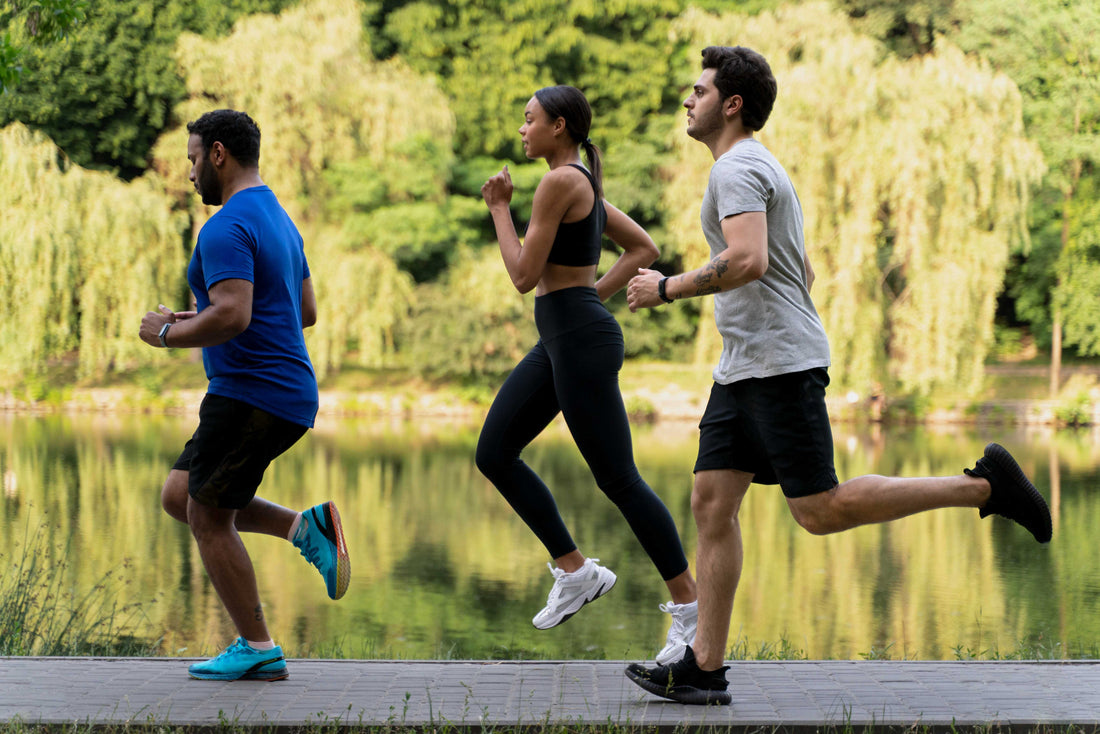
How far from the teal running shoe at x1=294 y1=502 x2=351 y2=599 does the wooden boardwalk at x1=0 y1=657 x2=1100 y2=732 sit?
1.00 ft

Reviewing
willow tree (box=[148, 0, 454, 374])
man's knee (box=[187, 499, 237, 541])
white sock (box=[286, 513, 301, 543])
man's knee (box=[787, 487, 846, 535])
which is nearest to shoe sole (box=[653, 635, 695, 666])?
man's knee (box=[787, 487, 846, 535])

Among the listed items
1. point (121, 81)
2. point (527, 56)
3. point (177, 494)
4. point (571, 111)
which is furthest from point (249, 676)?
point (527, 56)

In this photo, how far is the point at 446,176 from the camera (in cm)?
2981

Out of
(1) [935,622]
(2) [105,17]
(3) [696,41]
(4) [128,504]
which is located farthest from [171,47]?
(1) [935,622]

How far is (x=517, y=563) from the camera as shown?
10.6 m

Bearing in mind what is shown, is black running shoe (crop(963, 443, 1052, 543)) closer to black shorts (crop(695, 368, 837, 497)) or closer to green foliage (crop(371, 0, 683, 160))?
black shorts (crop(695, 368, 837, 497))

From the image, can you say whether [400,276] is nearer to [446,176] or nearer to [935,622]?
[446,176]

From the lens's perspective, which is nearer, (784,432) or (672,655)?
(784,432)

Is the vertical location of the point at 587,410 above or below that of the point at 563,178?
below

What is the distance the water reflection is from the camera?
7656 millimetres

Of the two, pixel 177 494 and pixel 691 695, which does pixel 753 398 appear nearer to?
pixel 691 695

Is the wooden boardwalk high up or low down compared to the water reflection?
up

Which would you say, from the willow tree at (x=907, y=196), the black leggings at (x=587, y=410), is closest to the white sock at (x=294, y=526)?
Result: the black leggings at (x=587, y=410)

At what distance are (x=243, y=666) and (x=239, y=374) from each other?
888 millimetres
